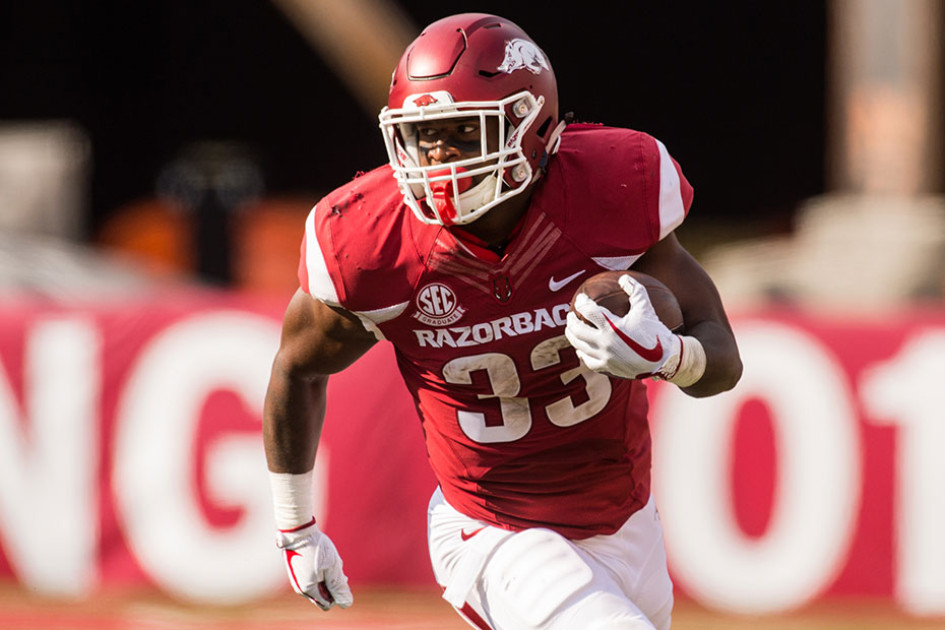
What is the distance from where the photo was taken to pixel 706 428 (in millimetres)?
5738

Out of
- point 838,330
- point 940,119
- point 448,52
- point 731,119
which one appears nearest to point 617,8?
point 731,119

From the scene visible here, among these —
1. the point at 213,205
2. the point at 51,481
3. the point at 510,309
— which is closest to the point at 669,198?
the point at 510,309

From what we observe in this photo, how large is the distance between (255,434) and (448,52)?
3159 millimetres

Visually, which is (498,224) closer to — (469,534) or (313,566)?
(469,534)

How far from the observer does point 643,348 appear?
2764 millimetres

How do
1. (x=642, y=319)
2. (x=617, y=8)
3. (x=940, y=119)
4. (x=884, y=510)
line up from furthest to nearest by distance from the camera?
(x=617, y=8) → (x=940, y=119) → (x=884, y=510) → (x=642, y=319)

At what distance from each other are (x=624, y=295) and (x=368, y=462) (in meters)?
3.26

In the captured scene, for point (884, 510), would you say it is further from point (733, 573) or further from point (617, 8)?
point (617, 8)

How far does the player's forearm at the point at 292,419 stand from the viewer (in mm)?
3320

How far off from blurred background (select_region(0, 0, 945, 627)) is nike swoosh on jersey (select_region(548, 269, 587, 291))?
9.15 feet

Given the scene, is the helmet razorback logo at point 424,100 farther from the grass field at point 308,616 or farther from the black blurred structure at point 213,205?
the black blurred structure at point 213,205

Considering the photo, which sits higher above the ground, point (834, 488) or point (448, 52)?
point (448, 52)

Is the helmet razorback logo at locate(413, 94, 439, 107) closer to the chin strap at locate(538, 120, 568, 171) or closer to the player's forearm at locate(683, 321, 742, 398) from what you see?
the chin strap at locate(538, 120, 568, 171)

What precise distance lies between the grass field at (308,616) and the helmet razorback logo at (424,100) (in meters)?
2.90
